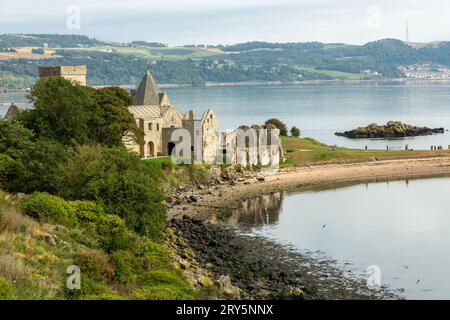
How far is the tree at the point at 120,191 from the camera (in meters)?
35.5

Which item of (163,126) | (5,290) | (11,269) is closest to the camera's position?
(5,290)

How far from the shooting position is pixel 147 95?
68625 mm

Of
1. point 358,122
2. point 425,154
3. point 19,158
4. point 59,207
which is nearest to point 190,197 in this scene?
point 19,158

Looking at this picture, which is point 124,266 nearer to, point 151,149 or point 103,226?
point 103,226

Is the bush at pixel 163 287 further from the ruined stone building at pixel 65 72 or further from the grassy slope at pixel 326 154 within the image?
the grassy slope at pixel 326 154

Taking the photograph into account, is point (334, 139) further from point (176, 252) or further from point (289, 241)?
point (176, 252)

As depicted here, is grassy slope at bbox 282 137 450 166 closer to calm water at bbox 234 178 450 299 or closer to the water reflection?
calm water at bbox 234 178 450 299

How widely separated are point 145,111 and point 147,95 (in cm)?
463

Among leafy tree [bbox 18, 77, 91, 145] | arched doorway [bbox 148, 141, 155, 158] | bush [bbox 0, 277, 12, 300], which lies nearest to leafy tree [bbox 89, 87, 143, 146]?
leafy tree [bbox 18, 77, 91, 145]

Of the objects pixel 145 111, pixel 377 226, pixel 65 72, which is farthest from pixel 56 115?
pixel 377 226

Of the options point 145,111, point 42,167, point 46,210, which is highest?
point 145,111

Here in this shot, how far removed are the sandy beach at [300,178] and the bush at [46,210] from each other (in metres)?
19.4
